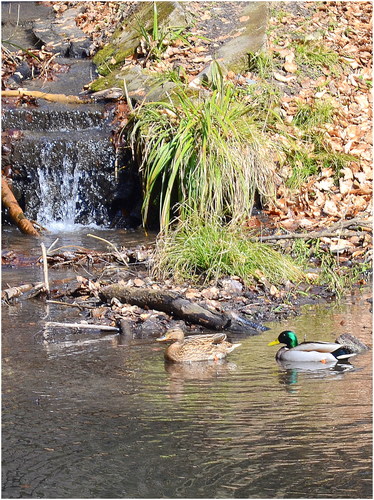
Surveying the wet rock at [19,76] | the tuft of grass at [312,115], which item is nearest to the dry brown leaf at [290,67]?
the tuft of grass at [312,115]

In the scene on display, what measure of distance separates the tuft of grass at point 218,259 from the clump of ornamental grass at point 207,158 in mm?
410

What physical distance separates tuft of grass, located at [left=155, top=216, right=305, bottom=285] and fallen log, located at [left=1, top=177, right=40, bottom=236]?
2925 mm

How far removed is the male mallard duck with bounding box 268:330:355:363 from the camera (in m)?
5.95

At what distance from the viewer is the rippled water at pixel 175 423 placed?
398 centimetres

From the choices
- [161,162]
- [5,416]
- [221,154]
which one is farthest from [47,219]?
[5,416]

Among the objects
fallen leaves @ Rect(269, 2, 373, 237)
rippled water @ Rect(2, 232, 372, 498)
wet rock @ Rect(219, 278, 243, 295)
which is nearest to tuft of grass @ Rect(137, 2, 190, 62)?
fallen leaves @ Rect(269, 2, 373, 237)

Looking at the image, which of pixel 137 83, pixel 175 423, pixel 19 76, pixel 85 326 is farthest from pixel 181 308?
pixel 19 76

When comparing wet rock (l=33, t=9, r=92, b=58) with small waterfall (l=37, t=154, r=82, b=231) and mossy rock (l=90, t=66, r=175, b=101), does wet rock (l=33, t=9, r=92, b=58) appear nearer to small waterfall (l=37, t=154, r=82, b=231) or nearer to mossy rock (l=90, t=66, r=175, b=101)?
mossy rock (l=90, t=66, r=175, b=101)

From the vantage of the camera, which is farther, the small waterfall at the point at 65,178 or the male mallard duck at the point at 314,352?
the small waterfall at the point at 65,178

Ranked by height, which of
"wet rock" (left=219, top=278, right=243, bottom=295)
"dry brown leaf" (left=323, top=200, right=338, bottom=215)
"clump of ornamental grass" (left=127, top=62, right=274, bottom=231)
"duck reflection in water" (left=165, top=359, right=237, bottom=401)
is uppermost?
"clump of ornamental grass" (left=127, top=62, right=274, bottom=231)

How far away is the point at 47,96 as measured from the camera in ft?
41.9

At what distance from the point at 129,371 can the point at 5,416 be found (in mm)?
1104

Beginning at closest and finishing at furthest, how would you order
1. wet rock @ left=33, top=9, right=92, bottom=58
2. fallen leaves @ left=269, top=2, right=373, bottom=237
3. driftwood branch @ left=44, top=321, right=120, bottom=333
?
driftwood branch @ left=44, top=321, right=120, bottom=333
fallen leaves @ left=269, top=2, right=373, bottom=237
wet rock @ left=33, top=9, right=92, bottom=58

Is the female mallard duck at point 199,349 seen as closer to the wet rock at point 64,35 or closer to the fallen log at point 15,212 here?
the fallen log at point 15,212
